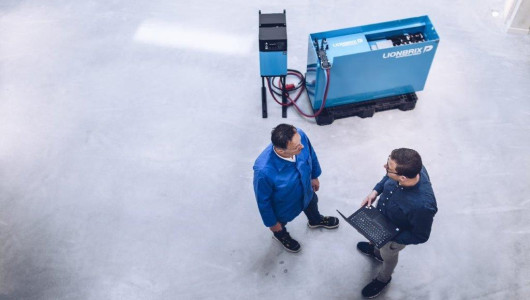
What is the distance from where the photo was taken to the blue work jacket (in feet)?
8.99

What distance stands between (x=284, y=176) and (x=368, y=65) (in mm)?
1845

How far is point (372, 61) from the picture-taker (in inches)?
157

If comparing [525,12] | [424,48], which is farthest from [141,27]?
[525,12]

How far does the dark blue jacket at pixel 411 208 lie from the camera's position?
243cm

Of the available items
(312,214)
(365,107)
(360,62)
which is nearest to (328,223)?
(312,214)

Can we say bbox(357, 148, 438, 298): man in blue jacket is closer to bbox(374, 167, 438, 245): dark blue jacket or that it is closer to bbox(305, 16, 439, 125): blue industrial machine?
bbox(374, 167, 438, 245): dark blue jacket

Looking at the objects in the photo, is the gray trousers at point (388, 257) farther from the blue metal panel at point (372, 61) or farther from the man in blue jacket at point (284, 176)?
the blue metal panel at point (372, 61)

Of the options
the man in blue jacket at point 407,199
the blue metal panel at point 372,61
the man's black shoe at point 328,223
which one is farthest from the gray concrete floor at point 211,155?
the man in blue jacket at point 407,199

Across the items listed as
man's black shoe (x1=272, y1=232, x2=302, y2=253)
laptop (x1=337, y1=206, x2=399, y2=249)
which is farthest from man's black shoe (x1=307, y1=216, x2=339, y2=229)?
laptop (x1=337, y1=206, x2=399, y2=249)

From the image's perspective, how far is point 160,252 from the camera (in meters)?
3.71

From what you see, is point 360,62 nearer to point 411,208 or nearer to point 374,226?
point 374,226

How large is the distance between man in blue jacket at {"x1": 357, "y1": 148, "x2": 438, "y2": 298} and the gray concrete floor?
96 cm

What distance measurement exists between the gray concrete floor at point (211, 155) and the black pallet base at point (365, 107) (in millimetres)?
103

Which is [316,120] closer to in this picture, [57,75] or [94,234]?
[94,234]
